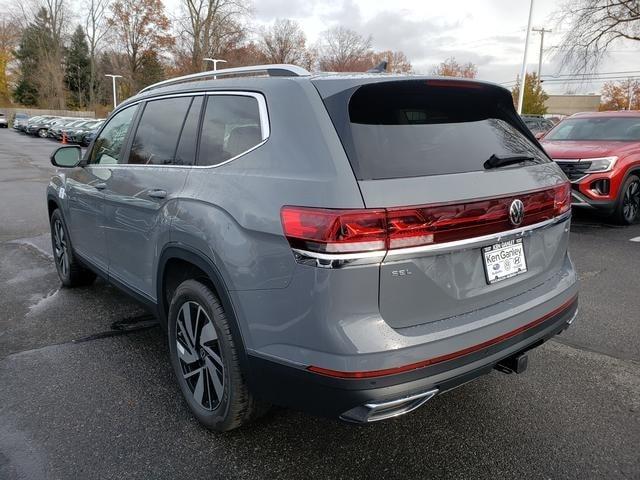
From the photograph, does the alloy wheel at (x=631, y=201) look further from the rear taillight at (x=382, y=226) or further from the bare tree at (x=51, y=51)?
the bare tree at (x=51, y=51)

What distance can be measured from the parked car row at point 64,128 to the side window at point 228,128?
1143 inches

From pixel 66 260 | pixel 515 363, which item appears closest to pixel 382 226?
pixel 515 363

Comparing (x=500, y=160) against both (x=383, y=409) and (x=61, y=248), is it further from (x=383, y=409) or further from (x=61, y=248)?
(x=61, y=248)

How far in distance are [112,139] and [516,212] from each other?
313 centimetres

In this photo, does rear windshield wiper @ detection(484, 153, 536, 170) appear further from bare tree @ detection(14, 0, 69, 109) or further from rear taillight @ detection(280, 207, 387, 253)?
bare tree @ detection(14, 0, 69, 109)

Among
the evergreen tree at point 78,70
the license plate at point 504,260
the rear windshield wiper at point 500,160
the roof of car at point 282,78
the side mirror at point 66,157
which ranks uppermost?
the evergreen tree at point 78,70

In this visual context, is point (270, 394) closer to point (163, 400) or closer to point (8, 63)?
point (163, 400)

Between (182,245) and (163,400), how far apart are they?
1.04 m

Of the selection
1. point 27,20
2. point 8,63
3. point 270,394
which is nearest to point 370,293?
point 270,394

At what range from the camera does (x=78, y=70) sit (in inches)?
2719

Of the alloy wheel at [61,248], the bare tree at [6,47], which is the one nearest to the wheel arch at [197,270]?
the alloy wheel at [61,248]

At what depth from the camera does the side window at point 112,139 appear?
12.6 ft

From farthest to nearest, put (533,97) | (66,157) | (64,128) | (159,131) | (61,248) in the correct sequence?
(533,97) → (64,128) → (61,248) → (66,157) → (159,131)

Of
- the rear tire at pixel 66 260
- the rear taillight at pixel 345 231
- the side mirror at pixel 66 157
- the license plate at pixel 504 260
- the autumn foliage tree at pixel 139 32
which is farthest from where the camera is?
the autumn foliage tree at pixel 139 32
